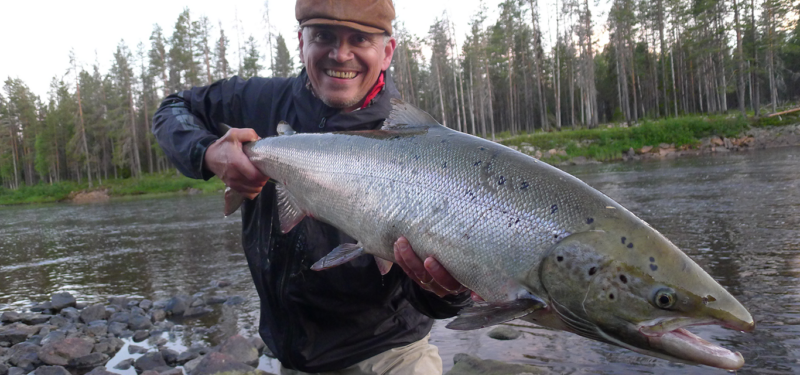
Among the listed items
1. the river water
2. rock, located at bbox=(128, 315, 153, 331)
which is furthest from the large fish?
rock, located at bbox=(128, 315, 153, 331)

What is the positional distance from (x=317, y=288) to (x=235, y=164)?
73 centimetres

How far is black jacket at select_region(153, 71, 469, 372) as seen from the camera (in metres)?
2.53

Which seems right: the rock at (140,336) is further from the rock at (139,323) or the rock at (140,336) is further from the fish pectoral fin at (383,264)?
the fish pectoral fin at (383,264)

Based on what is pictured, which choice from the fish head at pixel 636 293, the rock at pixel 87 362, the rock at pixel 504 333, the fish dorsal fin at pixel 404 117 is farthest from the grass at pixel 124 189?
the fish head at pixel 636 293

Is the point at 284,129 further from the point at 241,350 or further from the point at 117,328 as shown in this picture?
the point at 117,328

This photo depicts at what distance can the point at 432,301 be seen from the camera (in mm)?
2502

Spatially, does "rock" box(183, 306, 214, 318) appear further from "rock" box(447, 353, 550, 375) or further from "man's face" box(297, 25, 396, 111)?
"man's face" box(297, 25, 396, 111)

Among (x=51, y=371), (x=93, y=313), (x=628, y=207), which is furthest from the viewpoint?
(x=628, y=207)

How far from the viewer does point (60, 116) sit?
2394 inches

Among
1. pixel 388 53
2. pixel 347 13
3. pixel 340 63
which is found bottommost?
pixel 340 63

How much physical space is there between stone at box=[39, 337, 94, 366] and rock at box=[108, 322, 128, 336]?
2.43 feet

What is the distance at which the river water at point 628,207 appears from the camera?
4.68 meters

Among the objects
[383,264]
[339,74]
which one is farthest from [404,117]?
[383,264]

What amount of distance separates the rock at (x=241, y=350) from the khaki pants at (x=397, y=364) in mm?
2575
